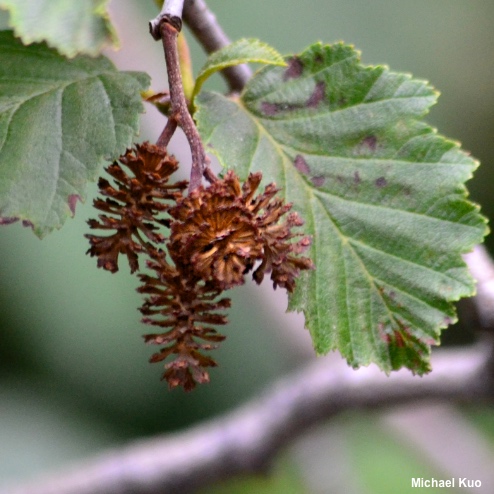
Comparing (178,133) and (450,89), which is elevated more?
(450,89)

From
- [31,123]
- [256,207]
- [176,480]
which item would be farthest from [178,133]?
[256,207]

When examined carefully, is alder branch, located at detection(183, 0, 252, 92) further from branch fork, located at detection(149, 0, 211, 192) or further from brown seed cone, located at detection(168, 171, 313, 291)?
brown seed cone, located at detection(168, 171, 313, 291)

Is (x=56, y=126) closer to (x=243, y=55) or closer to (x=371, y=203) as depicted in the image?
(x=243, y=55)

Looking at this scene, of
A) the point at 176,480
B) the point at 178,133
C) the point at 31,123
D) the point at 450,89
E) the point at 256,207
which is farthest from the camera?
the point at 450,89

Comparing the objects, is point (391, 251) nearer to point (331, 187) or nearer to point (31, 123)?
point (331, 187)

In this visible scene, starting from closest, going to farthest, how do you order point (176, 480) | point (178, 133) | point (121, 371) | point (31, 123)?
point (31, 123)
point (178, 133)
point (176, 480)
point (121, 371)

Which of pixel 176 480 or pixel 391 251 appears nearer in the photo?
pixel 391 251

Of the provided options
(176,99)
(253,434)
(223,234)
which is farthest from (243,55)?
(253,434)
